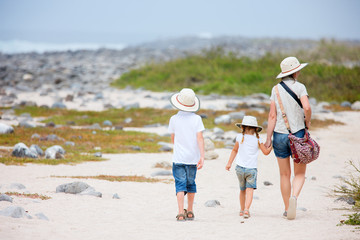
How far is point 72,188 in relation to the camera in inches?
360

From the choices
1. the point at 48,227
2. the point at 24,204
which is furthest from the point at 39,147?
the point at 48,227

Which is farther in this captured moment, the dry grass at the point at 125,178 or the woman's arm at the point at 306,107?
the dry grass at the point at 125,178

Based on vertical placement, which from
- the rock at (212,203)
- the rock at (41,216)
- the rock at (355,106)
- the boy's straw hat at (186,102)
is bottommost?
the rock at (212,203)

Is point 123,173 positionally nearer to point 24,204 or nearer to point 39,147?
point 39,147

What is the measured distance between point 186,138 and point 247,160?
96 centimetres

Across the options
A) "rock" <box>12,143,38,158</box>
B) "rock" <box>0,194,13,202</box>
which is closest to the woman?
Answer: "rock" <box>0,194,13,202</box>

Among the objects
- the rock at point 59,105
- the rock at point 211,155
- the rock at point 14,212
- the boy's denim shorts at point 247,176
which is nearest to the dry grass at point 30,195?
the rock at point 14,212

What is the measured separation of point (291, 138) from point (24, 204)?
399cm

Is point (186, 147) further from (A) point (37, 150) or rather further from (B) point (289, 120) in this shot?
(A) point (37, 150)

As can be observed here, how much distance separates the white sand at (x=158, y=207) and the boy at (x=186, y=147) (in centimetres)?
45

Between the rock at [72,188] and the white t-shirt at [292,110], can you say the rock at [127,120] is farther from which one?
the white t-shirt at [292,110]

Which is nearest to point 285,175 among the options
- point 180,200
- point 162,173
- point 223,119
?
point 180,200

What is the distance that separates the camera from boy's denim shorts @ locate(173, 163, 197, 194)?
7527mm

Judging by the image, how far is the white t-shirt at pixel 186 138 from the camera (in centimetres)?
755
